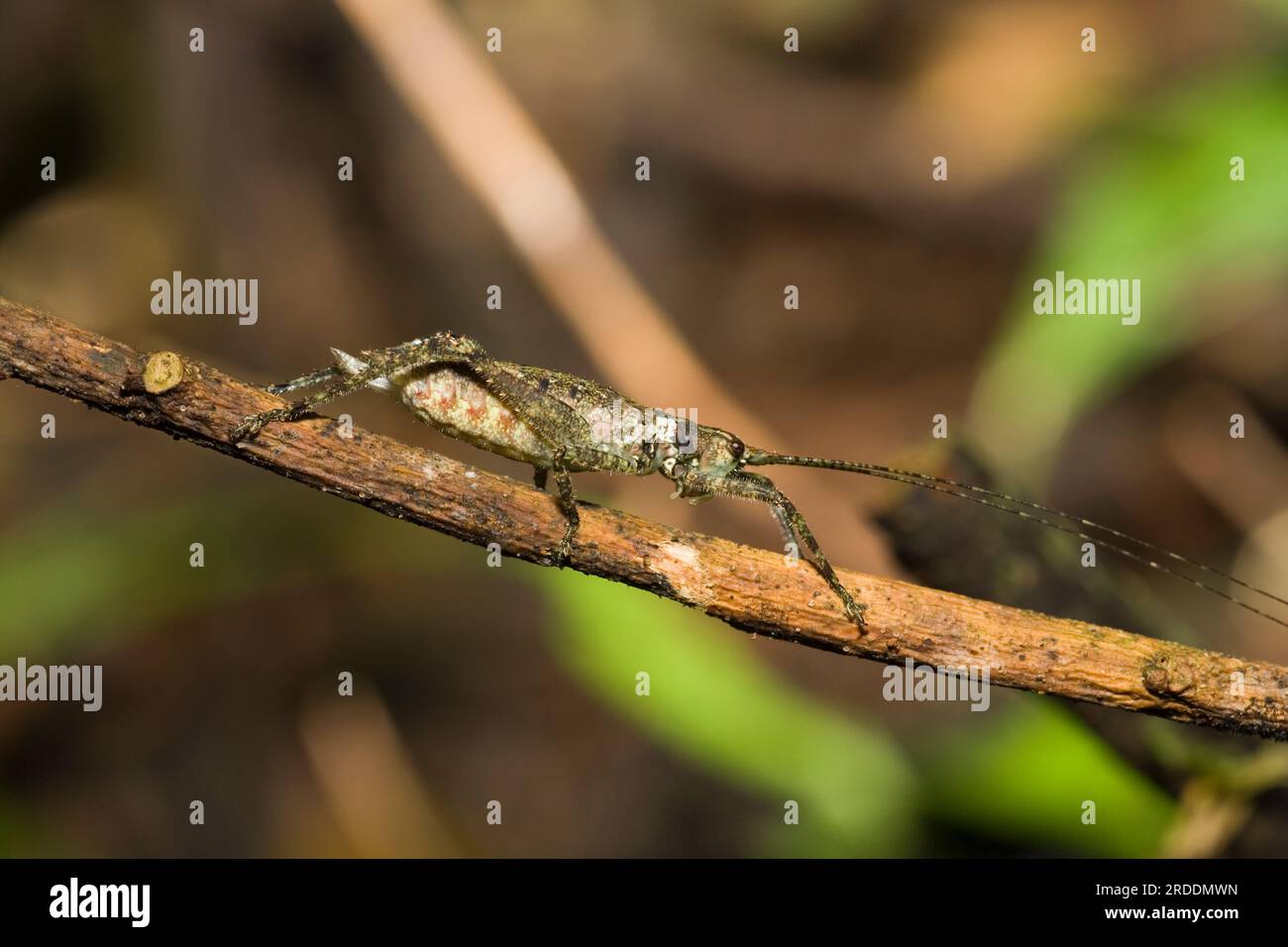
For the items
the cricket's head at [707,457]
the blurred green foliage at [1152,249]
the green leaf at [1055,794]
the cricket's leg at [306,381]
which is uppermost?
the blurred green foliage at [1152,249]

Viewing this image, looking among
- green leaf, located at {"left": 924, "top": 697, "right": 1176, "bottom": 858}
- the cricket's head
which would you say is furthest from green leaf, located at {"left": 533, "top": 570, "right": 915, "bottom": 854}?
the cricket's head

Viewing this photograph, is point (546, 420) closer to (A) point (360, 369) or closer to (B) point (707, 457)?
(B) point (707, 457)

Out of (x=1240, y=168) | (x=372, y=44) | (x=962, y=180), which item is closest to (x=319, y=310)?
(x=372, y=44)

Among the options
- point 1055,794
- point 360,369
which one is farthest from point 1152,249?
point 360,369

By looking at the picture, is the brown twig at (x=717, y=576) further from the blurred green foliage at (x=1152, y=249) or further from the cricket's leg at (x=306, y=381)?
the blurred green foliage at (x=1152, y=249)

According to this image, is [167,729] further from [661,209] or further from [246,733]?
[661,209]

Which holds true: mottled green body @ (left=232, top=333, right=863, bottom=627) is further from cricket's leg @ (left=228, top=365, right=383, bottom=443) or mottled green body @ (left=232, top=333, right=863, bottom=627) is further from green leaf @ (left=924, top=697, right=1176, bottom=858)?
green leaf @ (left=924, top=697, right=1176, bottom=858)

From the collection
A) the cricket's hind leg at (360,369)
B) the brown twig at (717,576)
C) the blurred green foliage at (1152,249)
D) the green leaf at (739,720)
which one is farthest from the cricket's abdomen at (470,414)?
the blurred green foliage at (1152,249)
